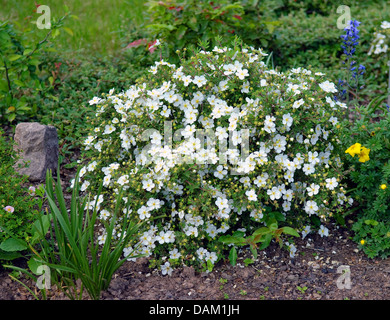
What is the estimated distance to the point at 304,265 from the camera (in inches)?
114

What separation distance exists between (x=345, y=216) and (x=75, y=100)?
8.78 feet

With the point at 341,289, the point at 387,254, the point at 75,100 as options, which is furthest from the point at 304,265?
the point at 75,100

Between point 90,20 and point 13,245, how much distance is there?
12.7 feet

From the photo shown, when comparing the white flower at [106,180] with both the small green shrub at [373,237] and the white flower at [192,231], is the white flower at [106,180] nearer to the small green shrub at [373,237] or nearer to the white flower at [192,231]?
the white flower at [192,231]

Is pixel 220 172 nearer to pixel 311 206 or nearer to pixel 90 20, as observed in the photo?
pixel 311 206

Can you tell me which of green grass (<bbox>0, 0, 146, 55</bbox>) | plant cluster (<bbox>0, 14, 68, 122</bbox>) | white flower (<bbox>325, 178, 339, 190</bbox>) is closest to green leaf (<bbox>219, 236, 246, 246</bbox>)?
white flower (<bbox>325, 178, 339, 190</bbox>)

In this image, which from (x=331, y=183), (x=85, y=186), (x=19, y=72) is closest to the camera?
(x=331, y=183)

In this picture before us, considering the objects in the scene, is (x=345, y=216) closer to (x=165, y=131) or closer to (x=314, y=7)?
(x=165, y=131)

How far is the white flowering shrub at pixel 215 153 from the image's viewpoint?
9.11 ft

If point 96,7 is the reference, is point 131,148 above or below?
below

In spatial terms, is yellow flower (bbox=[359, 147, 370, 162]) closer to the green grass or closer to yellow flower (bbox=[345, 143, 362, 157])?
yellow flower (bbox=[345, 143, 362, 157])

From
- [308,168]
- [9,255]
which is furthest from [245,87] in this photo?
[9,255]

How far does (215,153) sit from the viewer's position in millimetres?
2773

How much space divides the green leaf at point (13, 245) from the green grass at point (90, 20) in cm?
271
